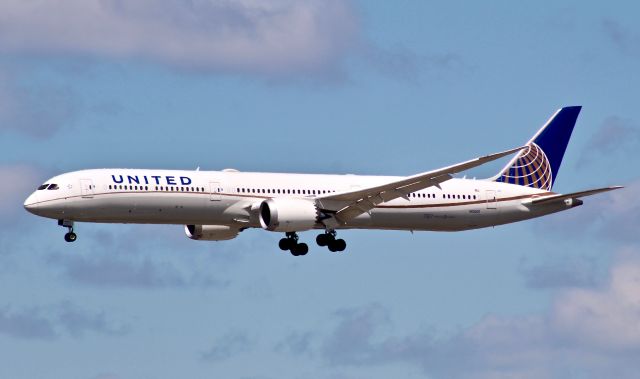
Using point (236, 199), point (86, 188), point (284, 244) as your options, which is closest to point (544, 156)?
point (284, 244)

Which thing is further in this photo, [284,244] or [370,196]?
[284,244]

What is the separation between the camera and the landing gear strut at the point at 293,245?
325 feet

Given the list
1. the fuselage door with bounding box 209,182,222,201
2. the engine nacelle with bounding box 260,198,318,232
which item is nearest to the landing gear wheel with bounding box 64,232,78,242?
the fuselage door with bounding box 209,182,222,201

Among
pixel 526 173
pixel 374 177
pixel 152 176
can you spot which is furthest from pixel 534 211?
pixel 152 176

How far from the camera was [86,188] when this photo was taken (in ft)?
299

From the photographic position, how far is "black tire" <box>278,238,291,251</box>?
327ft

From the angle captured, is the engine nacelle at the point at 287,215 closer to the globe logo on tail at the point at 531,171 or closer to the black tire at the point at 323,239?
the black tire at the point at 323,239

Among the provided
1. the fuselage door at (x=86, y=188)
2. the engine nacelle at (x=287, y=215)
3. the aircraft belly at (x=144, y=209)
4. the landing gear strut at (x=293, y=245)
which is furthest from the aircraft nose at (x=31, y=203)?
the landing gear strut at (x=293, y=245)

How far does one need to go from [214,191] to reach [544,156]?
84.0 feet

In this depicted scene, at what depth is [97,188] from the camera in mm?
91062

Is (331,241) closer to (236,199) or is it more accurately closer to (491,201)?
(236,199)

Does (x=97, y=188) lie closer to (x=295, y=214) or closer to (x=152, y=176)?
(x=152, y=176)

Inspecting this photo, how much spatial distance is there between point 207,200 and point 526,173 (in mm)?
24023

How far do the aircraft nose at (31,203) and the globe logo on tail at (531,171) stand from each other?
31562 millimetres
